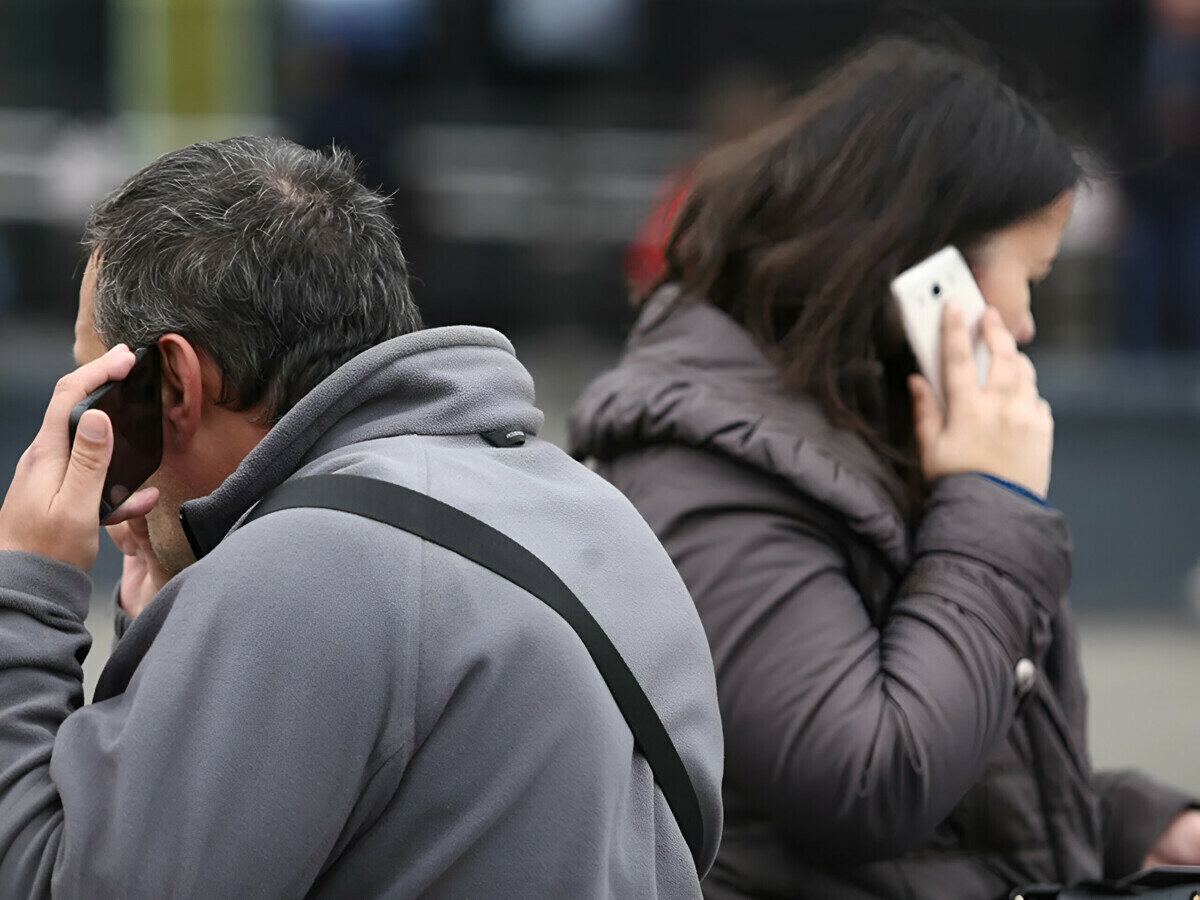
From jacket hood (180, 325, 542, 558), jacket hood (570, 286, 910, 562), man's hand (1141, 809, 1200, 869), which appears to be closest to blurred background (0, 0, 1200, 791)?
man's hand (1141, 809, 1200, 869)

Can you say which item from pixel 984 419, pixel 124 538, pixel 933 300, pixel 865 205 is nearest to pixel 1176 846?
pixel 984 419

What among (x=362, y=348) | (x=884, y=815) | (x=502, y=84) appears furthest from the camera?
(x=502, y=84)

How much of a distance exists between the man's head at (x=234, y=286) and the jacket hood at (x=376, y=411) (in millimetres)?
74

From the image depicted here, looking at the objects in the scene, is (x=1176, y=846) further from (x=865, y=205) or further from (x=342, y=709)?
(x=342, y=709)

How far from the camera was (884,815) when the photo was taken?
1.99 metres

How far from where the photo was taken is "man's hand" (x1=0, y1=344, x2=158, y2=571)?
1.61 metres

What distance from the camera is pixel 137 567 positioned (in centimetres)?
216

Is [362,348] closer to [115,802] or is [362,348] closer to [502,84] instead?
[115,802]

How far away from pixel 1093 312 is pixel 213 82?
4.20 metres

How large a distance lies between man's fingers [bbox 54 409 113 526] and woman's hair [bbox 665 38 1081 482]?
973 millimetres

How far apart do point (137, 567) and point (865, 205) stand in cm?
110

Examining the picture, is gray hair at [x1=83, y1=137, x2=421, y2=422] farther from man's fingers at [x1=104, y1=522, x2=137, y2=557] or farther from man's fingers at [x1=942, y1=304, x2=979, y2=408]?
man's fingers at [x1=942, y1=304, x2=979, y2=408]

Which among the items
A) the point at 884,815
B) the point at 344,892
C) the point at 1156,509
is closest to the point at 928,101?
the point at 884,815

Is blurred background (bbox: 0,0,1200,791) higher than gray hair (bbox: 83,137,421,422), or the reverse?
gray hair (bbox: 83,137,421,422)
